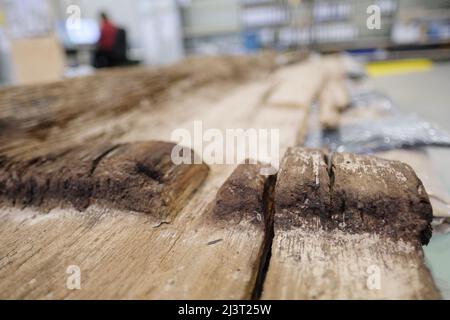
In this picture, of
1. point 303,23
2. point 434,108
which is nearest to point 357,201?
point 434,108

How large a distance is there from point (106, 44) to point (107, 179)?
485 centimetres

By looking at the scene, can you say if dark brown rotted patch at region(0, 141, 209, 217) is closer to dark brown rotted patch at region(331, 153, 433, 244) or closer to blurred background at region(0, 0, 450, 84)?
dark brown rotted patch at region(331, 153, 433, 244)

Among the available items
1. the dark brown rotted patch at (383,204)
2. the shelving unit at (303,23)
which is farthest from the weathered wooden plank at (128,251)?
the shelving unit at (303,23)

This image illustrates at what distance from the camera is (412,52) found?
6281 millimetres

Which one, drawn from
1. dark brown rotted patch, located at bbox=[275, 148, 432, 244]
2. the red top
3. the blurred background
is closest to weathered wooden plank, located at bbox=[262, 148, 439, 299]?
dark brown rotted patch, located at bbox=[275, 148, 432, 244]

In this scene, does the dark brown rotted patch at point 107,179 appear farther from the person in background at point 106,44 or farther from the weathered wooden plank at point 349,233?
the person in background at point 106,44

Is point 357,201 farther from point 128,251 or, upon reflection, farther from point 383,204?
point 128,251

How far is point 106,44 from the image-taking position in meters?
4.93

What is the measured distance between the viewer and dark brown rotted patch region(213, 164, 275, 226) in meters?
0.57

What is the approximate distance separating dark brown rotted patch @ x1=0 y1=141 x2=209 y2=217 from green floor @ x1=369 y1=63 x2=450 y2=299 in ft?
1.55

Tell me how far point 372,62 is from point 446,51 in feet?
5.70

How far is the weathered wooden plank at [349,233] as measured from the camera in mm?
414

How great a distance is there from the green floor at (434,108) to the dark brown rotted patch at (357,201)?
4.9 inches

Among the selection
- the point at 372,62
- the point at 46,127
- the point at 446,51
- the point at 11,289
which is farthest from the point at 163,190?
the point at 446,51
